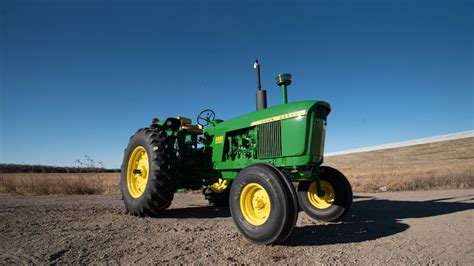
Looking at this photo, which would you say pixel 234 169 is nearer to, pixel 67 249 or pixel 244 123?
pixel 244 123

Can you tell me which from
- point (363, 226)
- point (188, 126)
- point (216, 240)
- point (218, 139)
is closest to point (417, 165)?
point (363, 226)

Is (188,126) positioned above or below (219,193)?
above

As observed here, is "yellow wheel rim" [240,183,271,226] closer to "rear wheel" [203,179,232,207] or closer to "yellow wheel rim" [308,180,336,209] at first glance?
"yellow wheel rim" [308,180,336,209]

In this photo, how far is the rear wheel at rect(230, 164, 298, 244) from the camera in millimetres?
3324

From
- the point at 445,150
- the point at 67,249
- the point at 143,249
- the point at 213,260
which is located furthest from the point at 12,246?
the point at 445,150

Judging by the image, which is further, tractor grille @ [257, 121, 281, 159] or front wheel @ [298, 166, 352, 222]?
front wheel @ [298, 166, 352, 222]

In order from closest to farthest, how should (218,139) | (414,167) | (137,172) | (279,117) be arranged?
(279,117), (218,139), (137,172), (414,167)

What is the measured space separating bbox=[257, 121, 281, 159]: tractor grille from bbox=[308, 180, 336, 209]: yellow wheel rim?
4.79ft

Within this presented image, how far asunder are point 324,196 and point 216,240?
2500 millimetres

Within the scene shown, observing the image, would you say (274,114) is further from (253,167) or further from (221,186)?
(221,186)

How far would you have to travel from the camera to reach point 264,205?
3.84 meters

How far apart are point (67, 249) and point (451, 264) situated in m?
3.93

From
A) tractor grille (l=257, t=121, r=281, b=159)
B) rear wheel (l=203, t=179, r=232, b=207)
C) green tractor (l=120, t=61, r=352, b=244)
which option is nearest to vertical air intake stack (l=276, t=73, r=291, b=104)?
green tractor (l=120, t=61, r=352, b=244)

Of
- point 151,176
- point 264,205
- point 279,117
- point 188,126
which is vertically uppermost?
point 188,126
